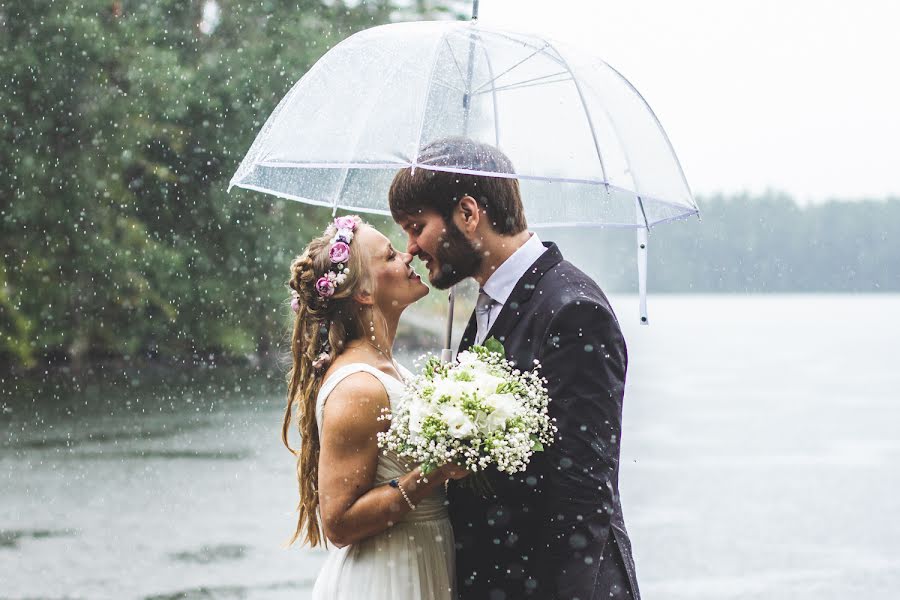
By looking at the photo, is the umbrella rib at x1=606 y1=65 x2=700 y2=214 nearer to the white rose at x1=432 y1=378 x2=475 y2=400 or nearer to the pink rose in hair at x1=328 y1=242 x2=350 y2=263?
the pink rose in hair at x1=328 y1=242 x2=350 y2=263

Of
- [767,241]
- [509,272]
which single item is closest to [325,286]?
[509,272]

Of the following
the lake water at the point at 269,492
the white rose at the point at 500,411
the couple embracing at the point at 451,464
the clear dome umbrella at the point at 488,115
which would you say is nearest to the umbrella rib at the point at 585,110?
the clear dome umbrella at the point at 488,115

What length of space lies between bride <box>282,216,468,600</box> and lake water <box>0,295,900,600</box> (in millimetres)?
4561

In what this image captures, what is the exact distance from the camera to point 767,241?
109188 millimetres

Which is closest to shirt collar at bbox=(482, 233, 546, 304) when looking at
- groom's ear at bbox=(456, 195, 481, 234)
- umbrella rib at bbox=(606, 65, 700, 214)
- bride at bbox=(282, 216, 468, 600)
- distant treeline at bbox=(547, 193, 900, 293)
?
groom's ear at bbox=(456, 195, 481, 234)

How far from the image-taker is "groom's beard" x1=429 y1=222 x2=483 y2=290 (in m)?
3.39

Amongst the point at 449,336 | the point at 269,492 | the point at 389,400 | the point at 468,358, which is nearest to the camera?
the point at 468,358

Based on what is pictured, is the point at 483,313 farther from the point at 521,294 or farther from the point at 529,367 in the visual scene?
the point at 529,367

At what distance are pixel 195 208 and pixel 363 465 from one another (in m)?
21.6

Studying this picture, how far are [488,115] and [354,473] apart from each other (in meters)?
1.33

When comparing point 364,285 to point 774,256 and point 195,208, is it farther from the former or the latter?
point 774,256

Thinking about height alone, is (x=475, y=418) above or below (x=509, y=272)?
below

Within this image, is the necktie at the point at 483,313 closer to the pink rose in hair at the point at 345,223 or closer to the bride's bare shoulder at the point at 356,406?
the bride's bare shoulder at the point at 356,406

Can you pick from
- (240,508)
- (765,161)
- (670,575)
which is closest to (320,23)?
(240,508)
